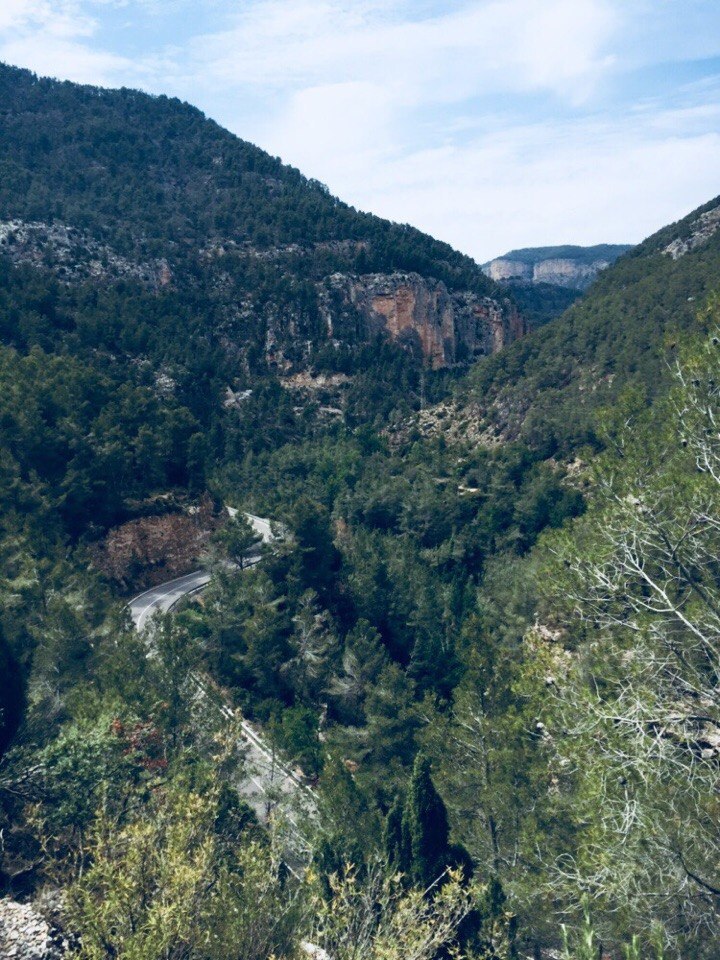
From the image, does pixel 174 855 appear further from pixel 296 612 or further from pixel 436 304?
pixel 436 304

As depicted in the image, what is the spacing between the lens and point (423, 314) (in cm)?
10281

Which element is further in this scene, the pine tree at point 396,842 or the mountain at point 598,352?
the mountain at point 598,352

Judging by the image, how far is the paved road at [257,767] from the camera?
58.8 feet

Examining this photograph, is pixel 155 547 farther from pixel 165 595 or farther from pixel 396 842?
pixel 396 842

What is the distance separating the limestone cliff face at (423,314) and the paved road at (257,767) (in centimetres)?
6645

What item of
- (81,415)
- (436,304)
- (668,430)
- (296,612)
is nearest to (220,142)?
(436,304)

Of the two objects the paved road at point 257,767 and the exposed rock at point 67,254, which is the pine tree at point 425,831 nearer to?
the paved road at point 257,767

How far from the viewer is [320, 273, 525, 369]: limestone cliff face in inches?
3853

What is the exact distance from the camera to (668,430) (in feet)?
50.9

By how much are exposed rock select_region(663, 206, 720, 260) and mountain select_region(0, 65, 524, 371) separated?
35451 millimetres

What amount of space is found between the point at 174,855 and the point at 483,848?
10037 millimetres

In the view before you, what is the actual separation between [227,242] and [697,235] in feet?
198

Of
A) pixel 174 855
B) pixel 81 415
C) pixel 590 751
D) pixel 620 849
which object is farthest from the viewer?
pixel 81 415

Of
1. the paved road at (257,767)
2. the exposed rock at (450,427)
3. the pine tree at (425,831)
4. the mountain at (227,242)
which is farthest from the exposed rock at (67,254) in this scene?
the pine tree at (425,831)
